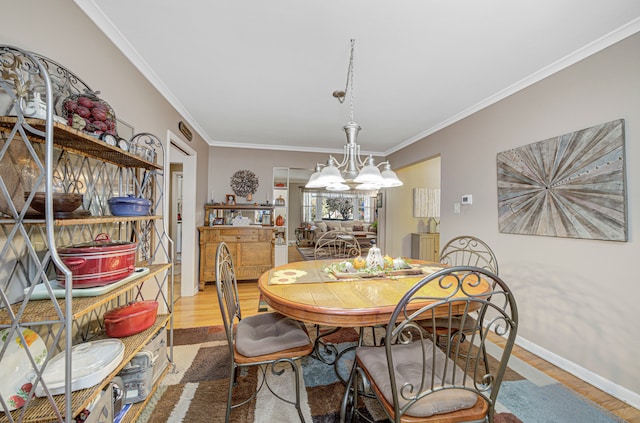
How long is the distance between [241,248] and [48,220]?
3305 mm

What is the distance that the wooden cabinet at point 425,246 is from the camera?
4812mm

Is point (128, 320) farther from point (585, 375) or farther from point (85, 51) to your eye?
point (585, 375)

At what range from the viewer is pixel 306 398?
1606 mm

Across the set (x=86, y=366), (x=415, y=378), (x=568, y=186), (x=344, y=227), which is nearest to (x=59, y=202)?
(x=86, y=366)

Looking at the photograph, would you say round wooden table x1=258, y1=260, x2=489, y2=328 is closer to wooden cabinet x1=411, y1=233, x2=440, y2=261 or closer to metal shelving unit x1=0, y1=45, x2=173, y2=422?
metal shelving unit x1=0, y1=45, x2=173, y2=422

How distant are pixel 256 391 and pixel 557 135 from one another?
118 inches

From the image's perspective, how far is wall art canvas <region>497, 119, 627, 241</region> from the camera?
5.52 ft

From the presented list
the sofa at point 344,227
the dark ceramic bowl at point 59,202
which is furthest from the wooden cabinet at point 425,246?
the dark ceramic bowl at point 59,202

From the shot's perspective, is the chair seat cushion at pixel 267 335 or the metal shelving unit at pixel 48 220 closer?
the metal shelving unit at pixel 48 220

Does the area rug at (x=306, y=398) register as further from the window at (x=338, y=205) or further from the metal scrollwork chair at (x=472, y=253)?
the window at (x=338, y=205)

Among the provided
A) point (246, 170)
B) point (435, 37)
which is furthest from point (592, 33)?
point (246, 170)

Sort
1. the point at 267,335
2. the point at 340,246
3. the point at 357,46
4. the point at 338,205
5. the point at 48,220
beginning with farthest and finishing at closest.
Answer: the point at 338,205
the point at 340,246
the point at 357,46
the point at 267,335
the point at 48,220

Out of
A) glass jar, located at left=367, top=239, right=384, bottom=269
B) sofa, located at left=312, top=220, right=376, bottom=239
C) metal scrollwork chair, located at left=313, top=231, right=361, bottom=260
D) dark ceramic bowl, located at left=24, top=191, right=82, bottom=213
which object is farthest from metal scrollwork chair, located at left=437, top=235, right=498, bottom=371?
sofa, located at left=312, top=220, right=376, bottom=239

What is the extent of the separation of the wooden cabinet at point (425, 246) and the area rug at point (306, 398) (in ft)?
9.18
